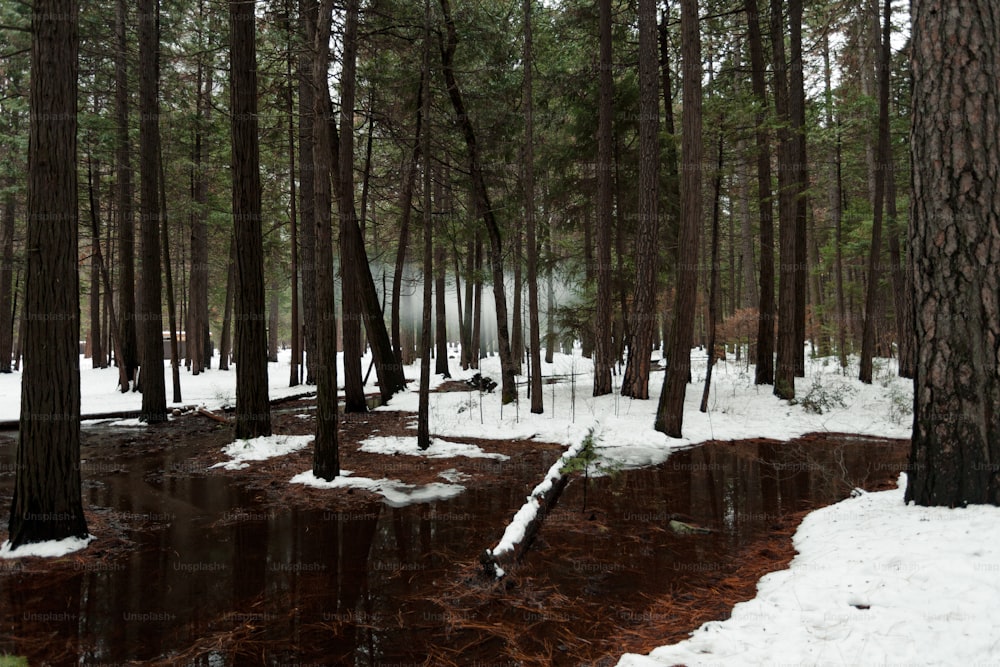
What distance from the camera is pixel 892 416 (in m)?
10.5

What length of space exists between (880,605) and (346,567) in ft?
12.4

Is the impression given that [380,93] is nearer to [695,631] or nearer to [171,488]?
[171,488]

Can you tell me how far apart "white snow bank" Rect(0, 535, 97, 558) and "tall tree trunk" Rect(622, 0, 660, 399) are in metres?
10.2

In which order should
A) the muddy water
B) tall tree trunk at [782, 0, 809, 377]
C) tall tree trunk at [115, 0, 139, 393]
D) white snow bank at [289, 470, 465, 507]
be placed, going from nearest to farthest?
the muddy water < white snow bank at [289, 470, 465, 507] < tall tree trunk at [782, 0, 809, 377] < tall tree trunk at [115, 0, 139, 393]

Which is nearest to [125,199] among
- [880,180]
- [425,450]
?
[425,450]

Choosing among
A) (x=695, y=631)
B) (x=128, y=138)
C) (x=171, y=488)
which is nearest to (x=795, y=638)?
(x=695, y=631)

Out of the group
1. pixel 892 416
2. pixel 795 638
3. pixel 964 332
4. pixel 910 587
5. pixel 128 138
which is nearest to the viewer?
pixel 795 638

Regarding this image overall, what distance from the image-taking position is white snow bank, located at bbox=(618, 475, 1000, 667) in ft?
8.86

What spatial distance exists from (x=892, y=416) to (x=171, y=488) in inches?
508

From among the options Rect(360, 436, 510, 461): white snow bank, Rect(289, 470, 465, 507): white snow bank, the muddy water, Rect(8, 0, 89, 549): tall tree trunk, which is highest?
Rect(8, 0, 89, 549): tall tree trunk

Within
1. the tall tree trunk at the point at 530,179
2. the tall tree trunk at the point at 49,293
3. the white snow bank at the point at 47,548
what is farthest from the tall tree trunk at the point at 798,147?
the white snow bank at the point at 47,548

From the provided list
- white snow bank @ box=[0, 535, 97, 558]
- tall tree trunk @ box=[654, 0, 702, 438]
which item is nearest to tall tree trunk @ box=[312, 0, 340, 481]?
white snow bank @ box=[0, 535, 97, 558]

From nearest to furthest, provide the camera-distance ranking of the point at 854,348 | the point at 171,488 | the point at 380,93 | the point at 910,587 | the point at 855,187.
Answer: the point at 910,587, the point at 171,488, the point at 380,93, the point at 854,348, the point at 855,187

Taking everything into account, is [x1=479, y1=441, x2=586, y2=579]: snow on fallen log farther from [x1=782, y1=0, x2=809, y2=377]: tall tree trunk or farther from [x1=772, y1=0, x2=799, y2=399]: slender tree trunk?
[x1=782, y1=0, x2=809, y2=377]: tall tree trunk
